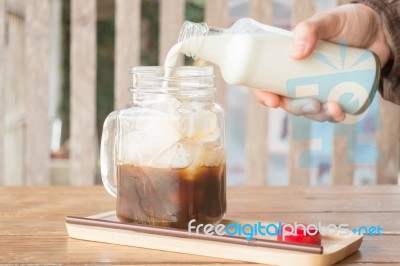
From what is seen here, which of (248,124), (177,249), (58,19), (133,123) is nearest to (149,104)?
(133,123)

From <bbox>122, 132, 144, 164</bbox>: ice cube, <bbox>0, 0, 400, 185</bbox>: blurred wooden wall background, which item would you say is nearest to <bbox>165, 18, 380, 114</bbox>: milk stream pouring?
<bbox>122, 132, 144, 164</bbox>: ice cube

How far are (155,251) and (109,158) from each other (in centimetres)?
22

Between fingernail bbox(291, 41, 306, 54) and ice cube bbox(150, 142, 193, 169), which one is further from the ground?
fingernail bbox(291, 41, 306, 54)

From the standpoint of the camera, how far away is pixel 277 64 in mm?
1011

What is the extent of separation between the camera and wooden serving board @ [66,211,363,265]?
2.72ft

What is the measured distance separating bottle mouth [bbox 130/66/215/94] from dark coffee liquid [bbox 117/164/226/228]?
11 cm

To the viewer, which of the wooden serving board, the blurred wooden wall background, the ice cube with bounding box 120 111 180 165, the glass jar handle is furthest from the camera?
the blurred wooden wall background

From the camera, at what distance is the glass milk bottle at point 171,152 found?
3.11ft

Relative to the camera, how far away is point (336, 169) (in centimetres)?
262

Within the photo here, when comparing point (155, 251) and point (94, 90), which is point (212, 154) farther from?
point (94, 90)

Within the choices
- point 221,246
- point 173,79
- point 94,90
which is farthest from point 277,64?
point 94,90

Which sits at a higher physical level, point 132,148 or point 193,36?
point 193,36

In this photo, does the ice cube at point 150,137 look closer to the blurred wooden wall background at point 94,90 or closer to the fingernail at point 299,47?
the fingernail at point 299,47

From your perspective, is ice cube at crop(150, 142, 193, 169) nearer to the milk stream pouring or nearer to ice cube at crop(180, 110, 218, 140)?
ice cube at crop(180, 110, 218, 140)
